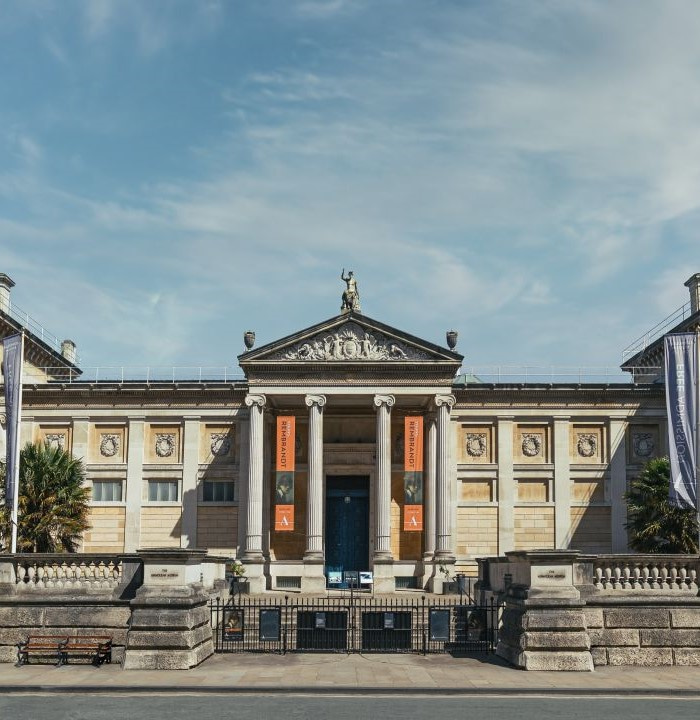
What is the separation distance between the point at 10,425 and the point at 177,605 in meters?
12.6

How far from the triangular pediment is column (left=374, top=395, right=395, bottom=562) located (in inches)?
86.8

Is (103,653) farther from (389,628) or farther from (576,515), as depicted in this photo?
(576,515)

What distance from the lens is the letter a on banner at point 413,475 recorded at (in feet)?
169

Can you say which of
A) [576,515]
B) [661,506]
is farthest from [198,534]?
[661,506]

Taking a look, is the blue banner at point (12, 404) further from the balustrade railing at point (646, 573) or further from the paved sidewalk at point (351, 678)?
the balustrade railing at point (646, 573)

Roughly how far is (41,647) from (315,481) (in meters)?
26.3

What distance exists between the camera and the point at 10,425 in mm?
35344

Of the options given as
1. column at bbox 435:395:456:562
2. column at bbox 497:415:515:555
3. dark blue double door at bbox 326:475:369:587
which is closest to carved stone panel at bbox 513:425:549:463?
column at bbox 497:415:515:555

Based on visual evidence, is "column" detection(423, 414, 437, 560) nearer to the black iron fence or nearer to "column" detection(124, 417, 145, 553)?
"column" detection(124, 417, 145, 553)

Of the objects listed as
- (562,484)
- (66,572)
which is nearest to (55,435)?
(562,484)

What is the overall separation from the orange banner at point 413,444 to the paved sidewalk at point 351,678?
2388 cm

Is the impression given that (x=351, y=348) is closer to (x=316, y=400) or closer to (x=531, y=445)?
(x=316, y=400)

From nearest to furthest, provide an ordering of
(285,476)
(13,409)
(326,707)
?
(326,707)
(13,409)
(285,476)

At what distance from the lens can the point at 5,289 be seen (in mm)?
56938
